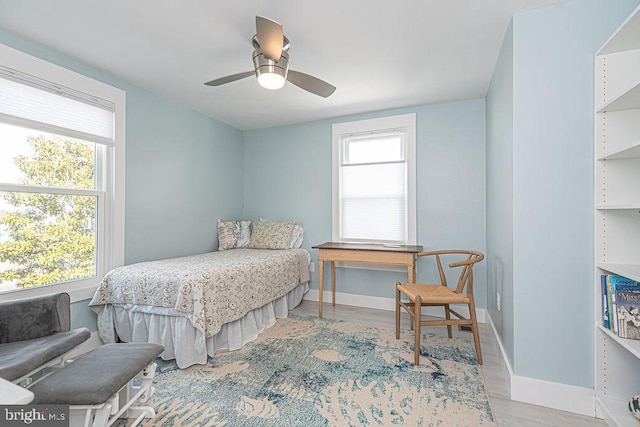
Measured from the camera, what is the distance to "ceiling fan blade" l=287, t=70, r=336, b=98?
79.2 inches

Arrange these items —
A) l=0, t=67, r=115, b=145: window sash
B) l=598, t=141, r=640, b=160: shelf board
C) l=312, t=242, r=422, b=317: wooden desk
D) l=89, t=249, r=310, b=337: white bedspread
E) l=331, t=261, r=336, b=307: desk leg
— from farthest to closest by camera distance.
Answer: l=331, t=261, r=336, b=307: desk leg
l=312, t=242, r=422, b=317: wooden desk
l=89, t=249, r=310, b=337: white bedspread
l=0, t=67, r=115, b=145: window sash
l=598, t=141, r=640, b=160: shelf board

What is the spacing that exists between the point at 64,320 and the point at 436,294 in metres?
2.59

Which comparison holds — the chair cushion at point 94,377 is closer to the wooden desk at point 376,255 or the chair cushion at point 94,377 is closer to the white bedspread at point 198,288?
the white bedspread at point 198,288

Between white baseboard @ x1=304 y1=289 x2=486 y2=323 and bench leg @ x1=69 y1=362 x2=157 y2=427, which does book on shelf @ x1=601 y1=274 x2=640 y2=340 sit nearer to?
white baseboard @ x1=304 y1=289 x2=486 y2=323

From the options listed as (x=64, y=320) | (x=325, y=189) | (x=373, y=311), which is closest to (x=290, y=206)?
(x=325, y=189)

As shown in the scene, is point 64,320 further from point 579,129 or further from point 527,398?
point 579,129

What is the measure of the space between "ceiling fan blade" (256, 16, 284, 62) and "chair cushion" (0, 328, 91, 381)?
2.04 meters

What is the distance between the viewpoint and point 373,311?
3385 millimetres

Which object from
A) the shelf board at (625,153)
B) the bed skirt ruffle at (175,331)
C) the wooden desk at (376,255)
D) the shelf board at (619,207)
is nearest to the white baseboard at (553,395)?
the shelf board at (619,207)

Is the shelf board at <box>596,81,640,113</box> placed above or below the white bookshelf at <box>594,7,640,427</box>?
above

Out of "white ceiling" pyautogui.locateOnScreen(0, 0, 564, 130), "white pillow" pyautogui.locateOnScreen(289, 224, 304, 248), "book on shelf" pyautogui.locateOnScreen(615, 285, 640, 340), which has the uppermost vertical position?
"white ceiling" pyautogui.locateOnScreen(0, 0, 564, 130)

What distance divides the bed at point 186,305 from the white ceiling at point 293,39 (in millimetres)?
1715

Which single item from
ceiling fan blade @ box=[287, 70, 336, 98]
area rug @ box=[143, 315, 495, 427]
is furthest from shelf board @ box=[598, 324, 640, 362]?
ceiling fan blade @ box=[287, 70, 336, 98]

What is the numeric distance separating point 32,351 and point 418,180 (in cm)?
343
